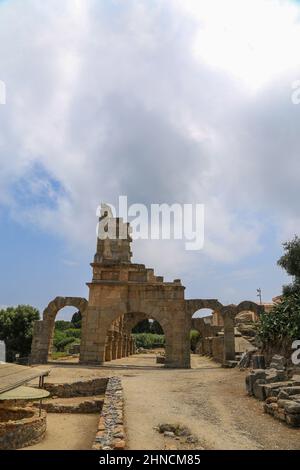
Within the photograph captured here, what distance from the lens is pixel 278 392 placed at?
32.1 feet

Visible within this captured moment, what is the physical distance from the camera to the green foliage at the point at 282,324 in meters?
15.3

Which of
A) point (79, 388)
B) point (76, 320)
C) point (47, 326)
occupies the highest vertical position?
point (47, 326)

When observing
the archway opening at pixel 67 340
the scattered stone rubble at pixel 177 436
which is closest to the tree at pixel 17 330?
the archway opening at pixel 67 340

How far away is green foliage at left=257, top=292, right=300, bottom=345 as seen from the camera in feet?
50.2

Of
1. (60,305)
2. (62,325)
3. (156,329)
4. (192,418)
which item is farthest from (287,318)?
(62,325)

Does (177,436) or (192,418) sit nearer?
(177,436)

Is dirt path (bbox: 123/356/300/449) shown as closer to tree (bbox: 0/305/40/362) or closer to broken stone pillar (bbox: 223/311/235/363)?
broken stone pillar (bbox: 223/311/235/363)

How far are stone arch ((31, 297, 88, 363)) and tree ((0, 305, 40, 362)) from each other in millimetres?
13179

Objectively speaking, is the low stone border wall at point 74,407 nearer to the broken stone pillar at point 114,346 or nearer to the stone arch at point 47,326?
the stone arch at point 47,326

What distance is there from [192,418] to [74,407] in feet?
18.7

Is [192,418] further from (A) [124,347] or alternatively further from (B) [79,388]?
(A) [124,347]

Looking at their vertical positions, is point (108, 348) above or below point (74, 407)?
above

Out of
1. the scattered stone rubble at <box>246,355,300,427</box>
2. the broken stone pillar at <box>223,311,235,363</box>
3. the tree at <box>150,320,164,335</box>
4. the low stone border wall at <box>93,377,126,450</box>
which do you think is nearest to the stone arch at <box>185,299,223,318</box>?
the broken stone pillar at <box>223,311,235,363</box>

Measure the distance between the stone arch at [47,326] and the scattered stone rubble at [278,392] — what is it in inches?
483
